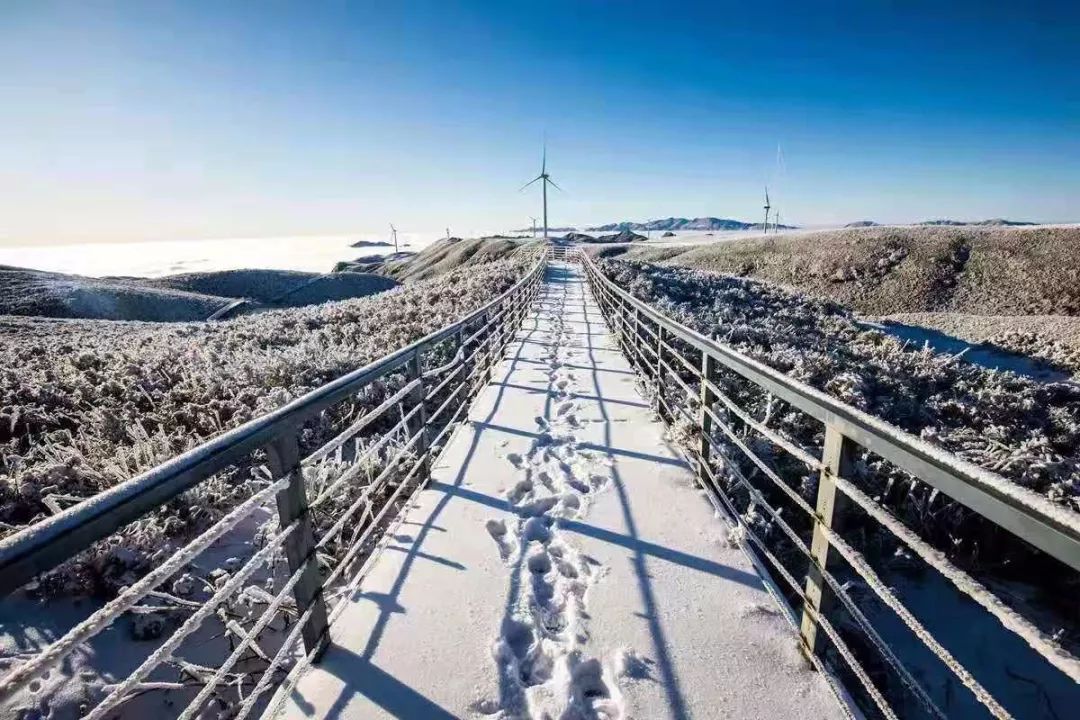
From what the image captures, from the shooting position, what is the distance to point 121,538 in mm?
3428

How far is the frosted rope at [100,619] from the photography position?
1043 millimetres

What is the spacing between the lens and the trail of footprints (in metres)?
2.21

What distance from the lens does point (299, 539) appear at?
90.0 inches


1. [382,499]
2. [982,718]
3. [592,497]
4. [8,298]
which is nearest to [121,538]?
[382,499]

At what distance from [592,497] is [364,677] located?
2072mm

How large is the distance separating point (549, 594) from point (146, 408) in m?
6.81

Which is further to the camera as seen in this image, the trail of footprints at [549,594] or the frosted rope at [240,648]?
the trail of footprints at [549,594]

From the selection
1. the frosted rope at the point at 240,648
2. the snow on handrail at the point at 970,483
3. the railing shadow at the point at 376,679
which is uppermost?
the snow on handrail at the point at 970,483

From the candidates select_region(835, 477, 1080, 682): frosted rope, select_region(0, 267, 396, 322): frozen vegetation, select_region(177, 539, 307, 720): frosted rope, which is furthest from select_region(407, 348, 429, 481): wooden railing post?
select_region(0, 267, 396, 322): frozen vegetation

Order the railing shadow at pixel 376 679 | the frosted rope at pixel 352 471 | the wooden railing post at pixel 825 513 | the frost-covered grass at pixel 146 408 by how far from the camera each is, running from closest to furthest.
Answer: the wooden railing post at pixel 825 513, the railing shadow at pixel 376 679, the frosted rope at pixel 352 471, the frost-covered grass at pixel 146 408

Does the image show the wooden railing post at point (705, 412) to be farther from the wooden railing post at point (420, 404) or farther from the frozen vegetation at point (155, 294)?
the frozen vegetation at point (155, 294)

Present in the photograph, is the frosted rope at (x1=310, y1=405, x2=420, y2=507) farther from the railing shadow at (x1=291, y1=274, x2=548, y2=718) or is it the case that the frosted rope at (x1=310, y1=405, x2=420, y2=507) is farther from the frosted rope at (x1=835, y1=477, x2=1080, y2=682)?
the frosted rope at (x1=835, y1=477, x2=1080, y2=682)

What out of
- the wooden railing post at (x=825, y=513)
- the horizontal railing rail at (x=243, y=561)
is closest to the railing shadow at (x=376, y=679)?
the horizontal railing rail at (x=243, y=561)

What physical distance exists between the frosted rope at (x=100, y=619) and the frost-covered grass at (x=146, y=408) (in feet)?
7.04
